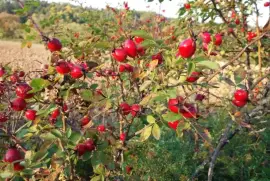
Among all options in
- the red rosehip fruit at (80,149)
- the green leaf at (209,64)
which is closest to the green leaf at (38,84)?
the red rosehip fruit at (80,149)

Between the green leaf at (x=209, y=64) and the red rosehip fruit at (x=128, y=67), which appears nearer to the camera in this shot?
the green leaf at (x=209, y=64)

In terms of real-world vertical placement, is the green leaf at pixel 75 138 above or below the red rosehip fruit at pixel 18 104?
below

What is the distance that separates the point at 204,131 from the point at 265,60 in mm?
2769

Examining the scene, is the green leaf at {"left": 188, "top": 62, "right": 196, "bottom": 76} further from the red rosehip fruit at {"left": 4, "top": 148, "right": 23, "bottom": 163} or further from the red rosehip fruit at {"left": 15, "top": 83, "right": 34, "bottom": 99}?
the red rosehip fruit at {"left": 4, "top": 148, "right": 23, "bottom": 163}

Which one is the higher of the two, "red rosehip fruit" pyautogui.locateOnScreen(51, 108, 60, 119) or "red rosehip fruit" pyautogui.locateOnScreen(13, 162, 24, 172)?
"red rosehip fruit" pyautogui.locateOnScreen(51, 108, 60, 119)

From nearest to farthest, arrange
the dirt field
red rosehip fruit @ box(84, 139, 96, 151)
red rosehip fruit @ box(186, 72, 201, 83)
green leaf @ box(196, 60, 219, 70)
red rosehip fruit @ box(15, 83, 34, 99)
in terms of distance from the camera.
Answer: green leaf @ box(196, 60, 219, 70), red rosehip fruit @ box(186, 72, 201, 83), red rosehip fruit @ box(15, 83, 34, 99), red rosehip fruit @ box(84, 139, 96, 151), the dirt field

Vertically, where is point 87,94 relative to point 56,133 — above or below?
above

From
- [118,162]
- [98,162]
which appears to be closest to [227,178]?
[118,162]

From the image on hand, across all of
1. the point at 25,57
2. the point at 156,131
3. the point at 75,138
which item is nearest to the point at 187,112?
the point at 156,131

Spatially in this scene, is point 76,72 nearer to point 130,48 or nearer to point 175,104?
point 130,48

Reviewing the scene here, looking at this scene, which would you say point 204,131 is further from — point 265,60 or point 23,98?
point 265,60

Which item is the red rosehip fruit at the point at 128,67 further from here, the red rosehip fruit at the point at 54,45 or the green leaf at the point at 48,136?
the green leaf at the point at 48,136

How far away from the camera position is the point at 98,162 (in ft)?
4.18

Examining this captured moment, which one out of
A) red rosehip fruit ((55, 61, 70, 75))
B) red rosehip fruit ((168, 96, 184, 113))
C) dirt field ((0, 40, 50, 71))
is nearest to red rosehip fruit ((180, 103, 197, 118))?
red rosehip fruit ((168, 96, 184, 113))
